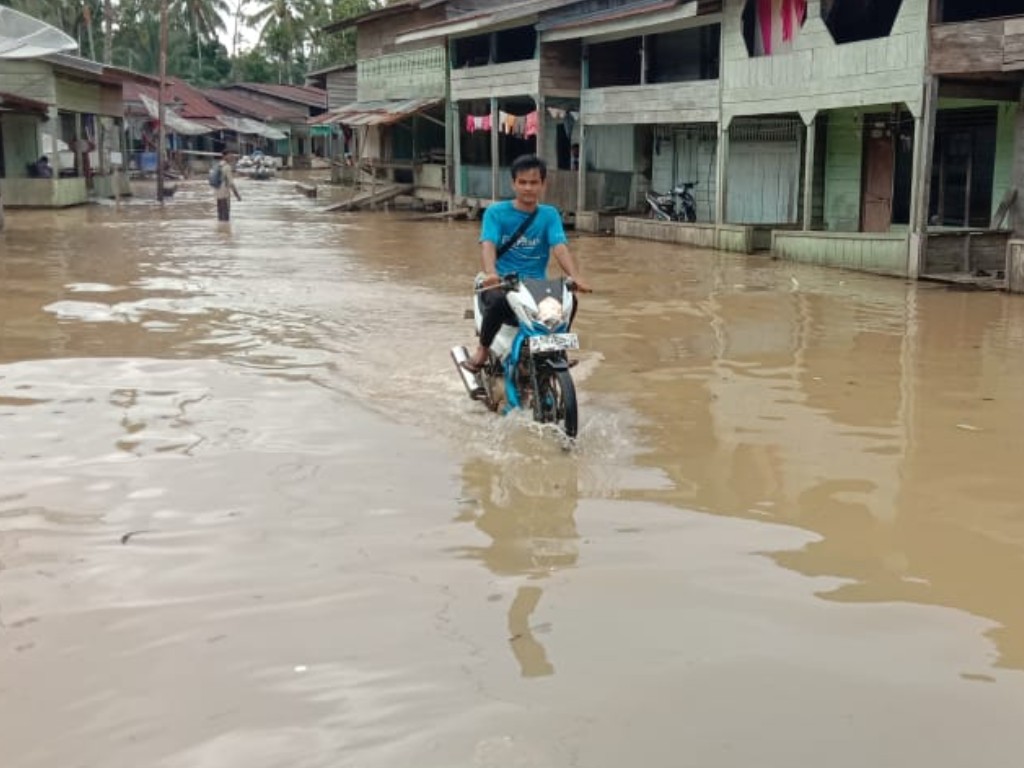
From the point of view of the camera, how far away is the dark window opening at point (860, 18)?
16594 mm

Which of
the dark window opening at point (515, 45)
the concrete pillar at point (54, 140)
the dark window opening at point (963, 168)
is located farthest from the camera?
the dark window opening at point (515, 45)

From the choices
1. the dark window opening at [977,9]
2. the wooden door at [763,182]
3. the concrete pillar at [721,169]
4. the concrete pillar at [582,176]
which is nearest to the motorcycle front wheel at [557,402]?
the dark window opening at [977,9]

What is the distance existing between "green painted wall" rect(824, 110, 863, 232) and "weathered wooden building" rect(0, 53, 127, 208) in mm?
17229

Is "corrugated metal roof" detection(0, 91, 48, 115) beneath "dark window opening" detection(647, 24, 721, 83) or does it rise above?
beneath

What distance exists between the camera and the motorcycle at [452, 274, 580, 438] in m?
5.94

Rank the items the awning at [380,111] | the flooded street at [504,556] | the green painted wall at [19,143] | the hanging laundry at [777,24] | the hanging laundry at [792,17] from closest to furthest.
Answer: the flooded street at [504,556]
the hanging laundry at [792,17]
the hanging laundry at [777,24]
the green painted wall at [19,143]
the awning at [380,111]

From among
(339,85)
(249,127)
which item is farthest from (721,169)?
(249,127)

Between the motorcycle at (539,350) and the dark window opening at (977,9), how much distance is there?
11.4 meters

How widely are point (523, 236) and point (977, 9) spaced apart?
11.9 metres

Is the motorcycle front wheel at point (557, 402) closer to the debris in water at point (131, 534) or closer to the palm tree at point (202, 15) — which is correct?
the debris in water at point (131, 534)

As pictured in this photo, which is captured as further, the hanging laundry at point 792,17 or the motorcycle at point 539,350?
the hanging laundry at point 792,17

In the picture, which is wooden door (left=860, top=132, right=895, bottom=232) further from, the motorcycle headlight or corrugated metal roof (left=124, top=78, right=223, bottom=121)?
corrugated metal roof (left=124, top=78, right=223, bottom=121)

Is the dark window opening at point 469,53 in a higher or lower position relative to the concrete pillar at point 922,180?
higher

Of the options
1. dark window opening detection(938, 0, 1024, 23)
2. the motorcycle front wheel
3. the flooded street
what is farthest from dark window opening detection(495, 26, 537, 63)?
the motorcycle front wheel
